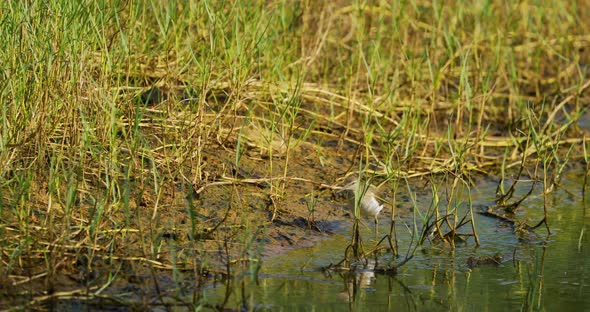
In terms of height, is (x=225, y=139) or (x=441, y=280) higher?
(x=225, y=139)

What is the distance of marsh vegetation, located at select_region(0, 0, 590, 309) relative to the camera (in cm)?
399

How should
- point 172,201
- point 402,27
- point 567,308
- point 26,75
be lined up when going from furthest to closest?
point 402,27 → point 172,201 → point 26,75 → point 567,308

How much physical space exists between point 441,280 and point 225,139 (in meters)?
1.54

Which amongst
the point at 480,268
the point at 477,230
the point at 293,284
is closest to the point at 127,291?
the point at 293,284

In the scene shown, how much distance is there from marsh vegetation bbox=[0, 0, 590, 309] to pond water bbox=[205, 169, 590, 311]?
0.26ft

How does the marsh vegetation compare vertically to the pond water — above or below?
above

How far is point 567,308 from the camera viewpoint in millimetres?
3973

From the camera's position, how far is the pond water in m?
3.97

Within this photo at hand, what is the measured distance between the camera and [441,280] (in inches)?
170

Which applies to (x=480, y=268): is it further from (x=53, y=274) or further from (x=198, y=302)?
(x=53, y=274)

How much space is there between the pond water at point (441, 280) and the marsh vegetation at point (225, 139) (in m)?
0.08

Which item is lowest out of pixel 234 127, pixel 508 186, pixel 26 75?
pixel 508 186

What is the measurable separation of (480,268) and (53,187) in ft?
6.22

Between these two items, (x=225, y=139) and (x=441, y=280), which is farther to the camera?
(x=225, y=139)
